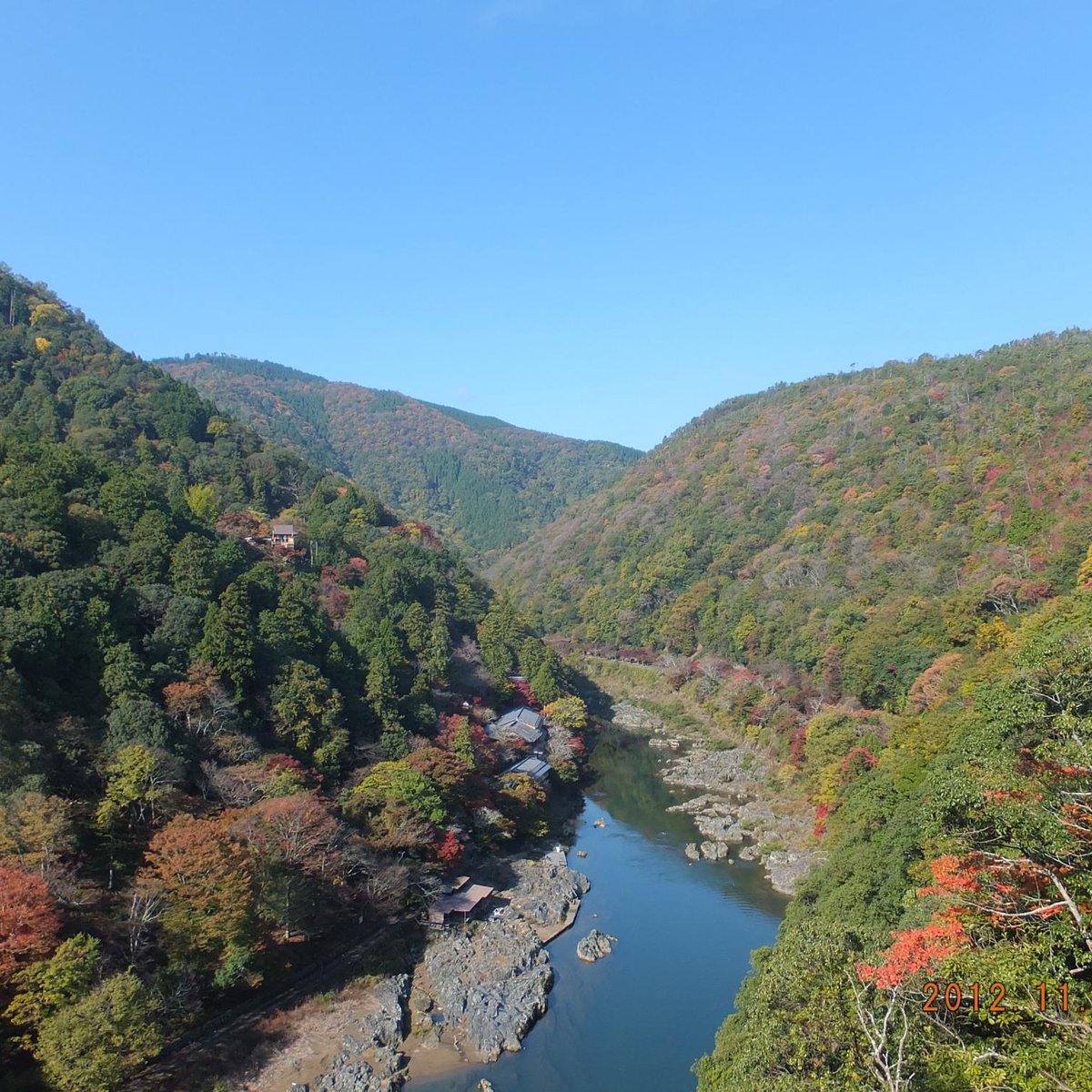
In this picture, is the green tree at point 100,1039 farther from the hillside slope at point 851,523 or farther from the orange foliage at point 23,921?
the hillside slope at point 851,523

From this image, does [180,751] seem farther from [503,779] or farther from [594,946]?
[503,779]

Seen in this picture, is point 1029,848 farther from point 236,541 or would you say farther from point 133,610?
point 236,541

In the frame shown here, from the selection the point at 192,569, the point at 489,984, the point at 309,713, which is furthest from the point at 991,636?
the point at 192,569

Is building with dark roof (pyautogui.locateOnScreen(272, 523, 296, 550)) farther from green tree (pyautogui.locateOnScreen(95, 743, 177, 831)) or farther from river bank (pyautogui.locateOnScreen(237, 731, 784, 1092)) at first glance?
green tree (pyautogui.locateOnScreen(95, 743, 177, 831))

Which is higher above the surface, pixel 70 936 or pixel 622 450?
pixel 622 450

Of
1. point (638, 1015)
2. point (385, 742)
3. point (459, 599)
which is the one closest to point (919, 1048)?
point (638, 1015)

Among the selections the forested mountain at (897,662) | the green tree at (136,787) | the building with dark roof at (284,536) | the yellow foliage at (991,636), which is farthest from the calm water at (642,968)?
the building with dark roof at (284,536)
